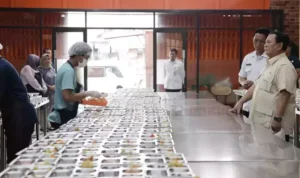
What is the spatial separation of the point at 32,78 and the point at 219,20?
13.5 feet

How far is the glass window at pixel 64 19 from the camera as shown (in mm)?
8844

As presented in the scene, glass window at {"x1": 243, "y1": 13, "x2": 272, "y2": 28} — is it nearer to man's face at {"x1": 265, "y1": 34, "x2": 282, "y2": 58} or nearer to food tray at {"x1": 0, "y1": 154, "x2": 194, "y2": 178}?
man's face at {"x1": 265, "y1": 34, "x2": 282, "y2": 58}

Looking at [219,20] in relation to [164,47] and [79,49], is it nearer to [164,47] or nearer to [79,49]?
[164,47]

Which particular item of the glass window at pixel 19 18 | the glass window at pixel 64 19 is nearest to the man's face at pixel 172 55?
the glass window at pixel 64 19

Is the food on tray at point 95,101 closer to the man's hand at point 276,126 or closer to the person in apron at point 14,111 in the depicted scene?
the person in apron at point 14,111

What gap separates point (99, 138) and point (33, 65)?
4.69 meters

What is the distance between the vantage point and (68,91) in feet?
10.9

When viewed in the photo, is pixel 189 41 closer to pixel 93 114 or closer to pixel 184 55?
pixel 184 55

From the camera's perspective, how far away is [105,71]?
30.2ft

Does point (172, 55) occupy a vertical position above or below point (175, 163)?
above

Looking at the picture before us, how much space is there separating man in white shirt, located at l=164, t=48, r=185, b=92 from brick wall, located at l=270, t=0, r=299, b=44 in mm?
2167

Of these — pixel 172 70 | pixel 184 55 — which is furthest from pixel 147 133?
pixel 184 55

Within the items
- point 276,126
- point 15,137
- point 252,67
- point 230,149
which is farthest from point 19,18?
point 230,149

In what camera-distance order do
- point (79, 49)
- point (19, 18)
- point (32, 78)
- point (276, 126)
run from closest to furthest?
point (276, 126) < point (79, 49) < point (32, 78) < point (19, 18)
